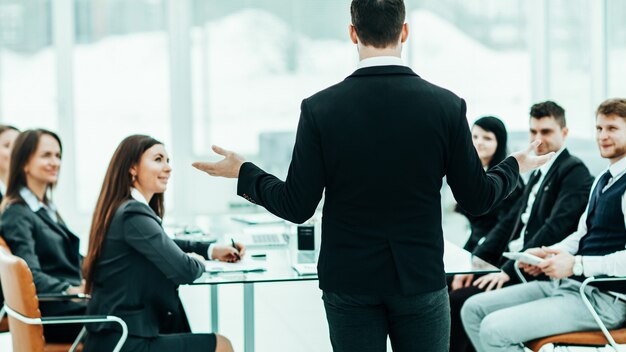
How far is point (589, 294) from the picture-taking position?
10.6ft

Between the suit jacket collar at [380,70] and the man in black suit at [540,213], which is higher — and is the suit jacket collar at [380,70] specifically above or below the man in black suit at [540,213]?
above

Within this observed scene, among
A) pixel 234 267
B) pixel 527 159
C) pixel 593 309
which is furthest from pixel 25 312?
pixel 593 309

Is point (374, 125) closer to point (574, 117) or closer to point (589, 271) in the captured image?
point (589, 271)

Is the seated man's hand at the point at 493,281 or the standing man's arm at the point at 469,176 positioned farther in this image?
the seated man's hand at the point at 493,281

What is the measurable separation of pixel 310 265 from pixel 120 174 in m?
0.78

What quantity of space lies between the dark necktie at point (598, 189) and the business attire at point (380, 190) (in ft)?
4.51

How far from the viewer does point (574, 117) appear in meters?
7.32

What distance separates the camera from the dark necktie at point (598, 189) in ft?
10.9

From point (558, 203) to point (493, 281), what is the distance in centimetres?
45

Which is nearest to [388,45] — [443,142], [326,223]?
[443,142]

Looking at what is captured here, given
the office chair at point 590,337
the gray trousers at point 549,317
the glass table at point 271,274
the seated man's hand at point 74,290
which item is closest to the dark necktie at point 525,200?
the glass table at point 271,274

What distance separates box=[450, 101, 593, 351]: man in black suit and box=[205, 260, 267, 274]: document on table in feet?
3.28

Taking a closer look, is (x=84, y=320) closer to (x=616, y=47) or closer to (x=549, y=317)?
(x=549, y=317)

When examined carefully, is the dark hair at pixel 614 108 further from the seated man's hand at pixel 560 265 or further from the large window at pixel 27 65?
the large window at pixel 27 65
